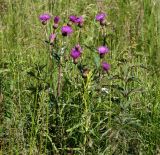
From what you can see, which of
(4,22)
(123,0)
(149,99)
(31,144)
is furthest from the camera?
(123,0)

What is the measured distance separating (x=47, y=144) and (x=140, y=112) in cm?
47

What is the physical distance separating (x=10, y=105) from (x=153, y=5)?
209 cm

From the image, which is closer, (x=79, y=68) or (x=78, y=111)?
(x=79, y=68)

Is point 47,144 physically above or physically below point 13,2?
below

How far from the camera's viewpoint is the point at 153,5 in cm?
409

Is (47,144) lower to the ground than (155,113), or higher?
lower

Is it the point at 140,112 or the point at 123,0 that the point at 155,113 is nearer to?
the point at 140,112

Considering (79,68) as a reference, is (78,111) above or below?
below

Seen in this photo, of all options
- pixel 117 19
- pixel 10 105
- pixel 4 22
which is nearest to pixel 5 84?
pixel 10 105

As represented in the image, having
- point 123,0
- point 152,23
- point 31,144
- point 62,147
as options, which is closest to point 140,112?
point 62,147

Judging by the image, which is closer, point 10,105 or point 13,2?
point 10,105

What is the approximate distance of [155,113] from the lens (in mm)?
2242

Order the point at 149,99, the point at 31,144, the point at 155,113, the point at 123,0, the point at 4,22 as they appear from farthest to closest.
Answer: the point at 123,0, the point at 4,22, the point at 149,99, the point at 155,113, the point at 31,144

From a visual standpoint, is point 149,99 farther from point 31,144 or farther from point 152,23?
point 152,23
